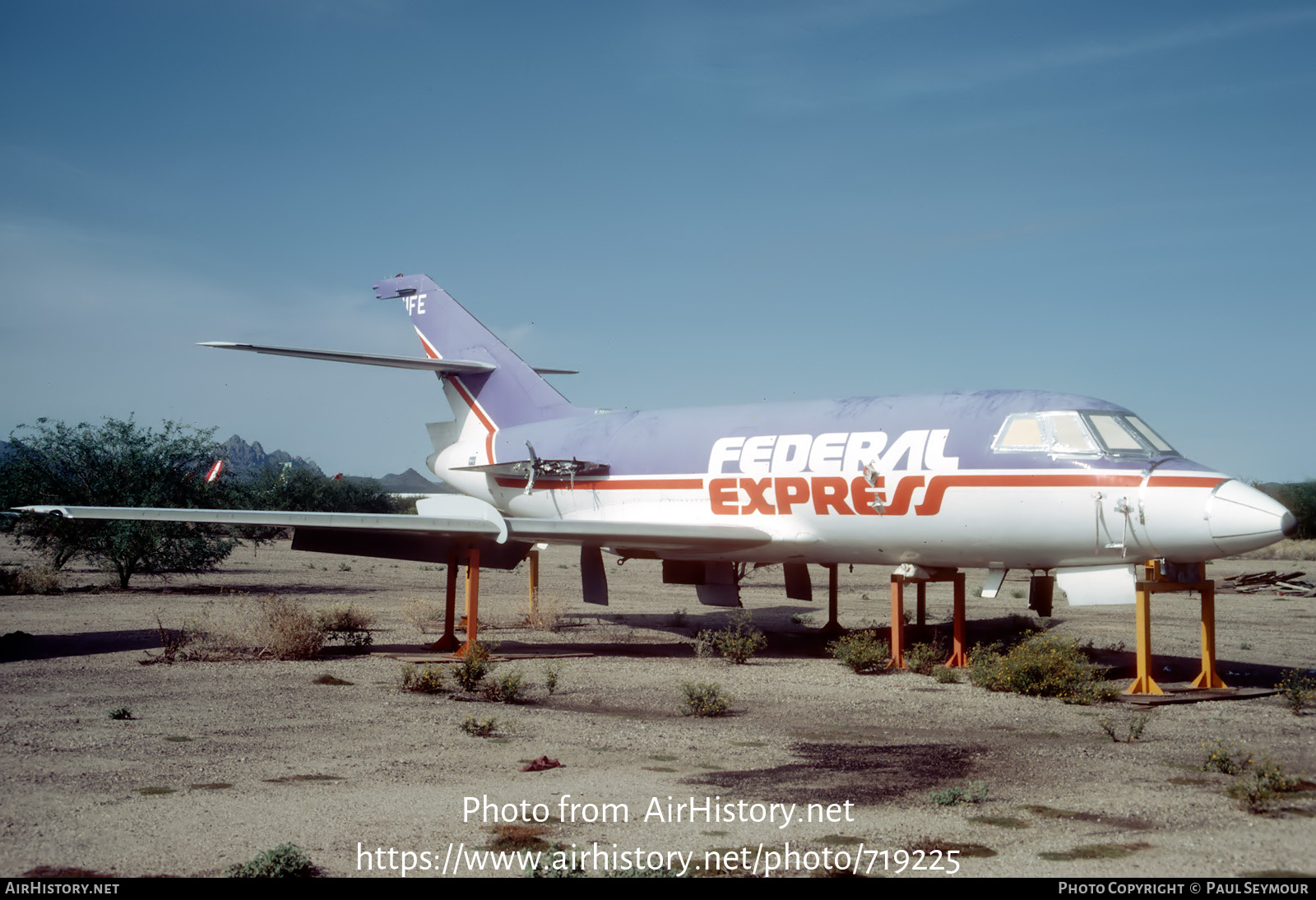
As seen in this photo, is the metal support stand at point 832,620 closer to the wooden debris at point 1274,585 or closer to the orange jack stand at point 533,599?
the orange jack stand at point 533,599

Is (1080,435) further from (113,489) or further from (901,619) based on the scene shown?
(113,489)

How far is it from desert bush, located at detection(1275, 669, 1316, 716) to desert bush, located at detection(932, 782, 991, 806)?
575 cm

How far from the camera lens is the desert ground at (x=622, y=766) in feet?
19.7

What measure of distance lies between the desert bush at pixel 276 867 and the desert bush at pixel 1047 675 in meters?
9.34

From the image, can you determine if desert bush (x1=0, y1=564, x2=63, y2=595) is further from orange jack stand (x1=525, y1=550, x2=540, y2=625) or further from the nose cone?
the nose cone

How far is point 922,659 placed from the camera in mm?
14305

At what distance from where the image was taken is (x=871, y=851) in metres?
6.00

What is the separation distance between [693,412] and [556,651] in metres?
4.84

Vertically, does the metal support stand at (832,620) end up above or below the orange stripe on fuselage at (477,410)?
below

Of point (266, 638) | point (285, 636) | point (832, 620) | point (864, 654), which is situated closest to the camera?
point (864, 654)

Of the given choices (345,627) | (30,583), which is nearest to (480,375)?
(345,627)

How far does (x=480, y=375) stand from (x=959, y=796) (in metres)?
16.4

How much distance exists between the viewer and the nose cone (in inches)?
429

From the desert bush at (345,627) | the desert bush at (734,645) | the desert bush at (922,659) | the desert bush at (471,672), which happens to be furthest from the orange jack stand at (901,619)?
the desert bush at (345,627)
